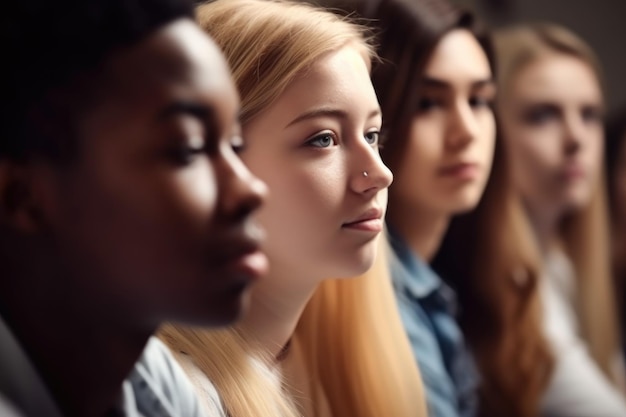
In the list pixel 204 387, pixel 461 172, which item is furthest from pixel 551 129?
pixel 204 387

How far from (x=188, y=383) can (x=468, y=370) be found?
545mm

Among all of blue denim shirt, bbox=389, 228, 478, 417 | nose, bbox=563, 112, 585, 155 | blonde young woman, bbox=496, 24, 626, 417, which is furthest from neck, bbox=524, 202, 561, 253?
blue denim shirt, bbox=389, 228, 478, 417

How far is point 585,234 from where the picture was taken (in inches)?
Answer: 58.0

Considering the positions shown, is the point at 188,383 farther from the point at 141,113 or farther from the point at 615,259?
the point at 615,259

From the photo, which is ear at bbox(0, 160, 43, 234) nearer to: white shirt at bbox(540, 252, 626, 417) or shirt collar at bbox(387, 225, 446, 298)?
shirt collar at bbox(387, 225, 446, 298)

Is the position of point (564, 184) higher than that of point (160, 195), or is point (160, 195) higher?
point (160, 195)

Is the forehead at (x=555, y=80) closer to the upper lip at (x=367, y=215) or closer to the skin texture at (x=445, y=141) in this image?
the skin texture at (x=445, y=141)

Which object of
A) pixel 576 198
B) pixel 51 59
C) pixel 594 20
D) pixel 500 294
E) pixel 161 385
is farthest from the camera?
pixel 594 20

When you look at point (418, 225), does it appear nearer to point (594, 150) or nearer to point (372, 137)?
point (372, 137)

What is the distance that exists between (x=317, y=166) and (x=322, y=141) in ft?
0.06

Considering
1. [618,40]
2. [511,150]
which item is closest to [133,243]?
[511,150]

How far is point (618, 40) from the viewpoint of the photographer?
1772 millimetres

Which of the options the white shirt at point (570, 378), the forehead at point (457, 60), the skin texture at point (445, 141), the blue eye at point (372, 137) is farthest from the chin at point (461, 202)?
the white shirt at point (570, 378)

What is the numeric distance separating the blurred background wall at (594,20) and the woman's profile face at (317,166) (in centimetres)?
103
